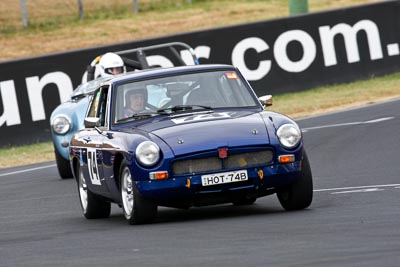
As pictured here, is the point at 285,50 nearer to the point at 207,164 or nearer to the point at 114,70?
the point at 114,70

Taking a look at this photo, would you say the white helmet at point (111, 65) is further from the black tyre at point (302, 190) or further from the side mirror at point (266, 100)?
the black tyre at point (302, 190)

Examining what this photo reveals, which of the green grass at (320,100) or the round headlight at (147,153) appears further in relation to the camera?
the green grass at (320,100)

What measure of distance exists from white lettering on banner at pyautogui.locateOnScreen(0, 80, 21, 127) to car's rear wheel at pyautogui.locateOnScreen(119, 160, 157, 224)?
37.8 feet

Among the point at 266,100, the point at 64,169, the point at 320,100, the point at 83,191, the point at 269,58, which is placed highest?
the point at 266,100

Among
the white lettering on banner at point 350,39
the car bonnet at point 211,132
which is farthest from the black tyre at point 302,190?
the white lettering on banner at point 350,39

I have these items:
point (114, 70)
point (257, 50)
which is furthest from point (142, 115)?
point (257, 50)

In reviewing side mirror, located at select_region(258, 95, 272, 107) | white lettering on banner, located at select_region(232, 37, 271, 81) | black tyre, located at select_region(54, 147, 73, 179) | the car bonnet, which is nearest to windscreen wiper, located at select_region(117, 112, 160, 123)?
the car bonnet

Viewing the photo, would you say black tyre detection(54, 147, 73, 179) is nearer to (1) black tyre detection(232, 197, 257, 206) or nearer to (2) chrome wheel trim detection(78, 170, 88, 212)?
(2) chrome wheel trim detection(78, 170, 88, 212)

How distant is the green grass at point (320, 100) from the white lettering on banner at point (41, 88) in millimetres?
556

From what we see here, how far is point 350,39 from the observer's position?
25.1 m

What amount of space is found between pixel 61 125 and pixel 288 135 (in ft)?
22.9

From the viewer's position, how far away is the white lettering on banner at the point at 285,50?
968 inches

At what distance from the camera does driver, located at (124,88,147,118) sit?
11.6 meters

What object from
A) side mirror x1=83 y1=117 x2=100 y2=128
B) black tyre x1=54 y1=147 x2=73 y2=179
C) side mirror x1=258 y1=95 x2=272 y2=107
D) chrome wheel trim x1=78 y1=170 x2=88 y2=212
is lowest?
black tyre x1=54 y1=147 x2=73 y2=179
